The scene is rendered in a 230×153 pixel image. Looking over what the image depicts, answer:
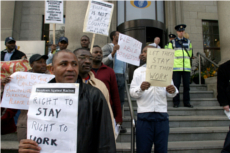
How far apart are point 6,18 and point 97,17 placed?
6.68 meters

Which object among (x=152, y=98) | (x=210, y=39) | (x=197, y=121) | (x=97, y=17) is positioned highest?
(x=210, y=39)

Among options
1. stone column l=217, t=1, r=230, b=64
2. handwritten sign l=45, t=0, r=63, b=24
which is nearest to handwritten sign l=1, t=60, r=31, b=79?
handwritten sign l=45, t=0, r=63, b=24

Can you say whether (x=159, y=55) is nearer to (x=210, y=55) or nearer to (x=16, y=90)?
(x=16, y=90)

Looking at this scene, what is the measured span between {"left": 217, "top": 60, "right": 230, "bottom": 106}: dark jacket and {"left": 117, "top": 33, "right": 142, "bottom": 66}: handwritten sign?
188 centimetres

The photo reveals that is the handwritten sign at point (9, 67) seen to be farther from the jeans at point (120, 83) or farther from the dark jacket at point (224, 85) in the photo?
the dark jacket at point (224, 85)

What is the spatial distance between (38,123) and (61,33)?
930cm

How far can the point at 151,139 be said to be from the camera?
8.73ft

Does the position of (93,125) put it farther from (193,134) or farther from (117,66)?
(193,134)

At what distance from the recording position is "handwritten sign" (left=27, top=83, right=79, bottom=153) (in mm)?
1286

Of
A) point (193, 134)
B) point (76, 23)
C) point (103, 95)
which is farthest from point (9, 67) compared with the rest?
point (193, 134)

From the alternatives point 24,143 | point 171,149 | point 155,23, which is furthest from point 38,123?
point 155,23

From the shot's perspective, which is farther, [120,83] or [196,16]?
[196,16]

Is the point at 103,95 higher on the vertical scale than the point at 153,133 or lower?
higher

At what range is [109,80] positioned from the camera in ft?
9.60
